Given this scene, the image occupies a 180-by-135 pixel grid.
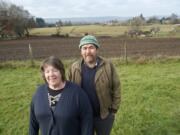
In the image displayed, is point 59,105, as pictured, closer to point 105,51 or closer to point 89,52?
point 89,52

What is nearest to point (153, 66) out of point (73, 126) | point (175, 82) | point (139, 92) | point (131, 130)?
point (175, 82)

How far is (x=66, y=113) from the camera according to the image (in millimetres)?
2311

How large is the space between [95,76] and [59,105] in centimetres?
61

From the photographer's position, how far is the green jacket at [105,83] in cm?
283

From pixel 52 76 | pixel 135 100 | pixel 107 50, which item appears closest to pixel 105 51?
pixel 107 50

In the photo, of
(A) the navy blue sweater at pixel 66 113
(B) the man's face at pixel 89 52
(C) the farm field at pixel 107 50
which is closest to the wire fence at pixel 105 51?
(C) the farm field at pixel 107 50

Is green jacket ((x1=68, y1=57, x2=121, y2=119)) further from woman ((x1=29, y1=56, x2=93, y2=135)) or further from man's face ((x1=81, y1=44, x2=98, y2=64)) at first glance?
woman ((x1=29, y1=56, x2=93, y2=135))

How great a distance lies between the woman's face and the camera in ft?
7.60

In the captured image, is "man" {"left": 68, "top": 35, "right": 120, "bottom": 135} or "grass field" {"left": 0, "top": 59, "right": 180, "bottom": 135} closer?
"man" {"left": 68, "top": 35, "right": 120, "bottom": 135}

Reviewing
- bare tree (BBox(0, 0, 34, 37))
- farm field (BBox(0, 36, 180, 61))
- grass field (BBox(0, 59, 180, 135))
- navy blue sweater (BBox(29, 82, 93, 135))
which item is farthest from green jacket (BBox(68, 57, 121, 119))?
bare tree (BBox(0, 0, 34, 37))

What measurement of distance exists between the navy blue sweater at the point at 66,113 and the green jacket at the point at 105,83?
44 cm

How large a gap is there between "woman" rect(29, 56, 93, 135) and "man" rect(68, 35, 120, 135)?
16.4 inches

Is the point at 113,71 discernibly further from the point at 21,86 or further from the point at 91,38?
the point at 21,86

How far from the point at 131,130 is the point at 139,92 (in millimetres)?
2221
